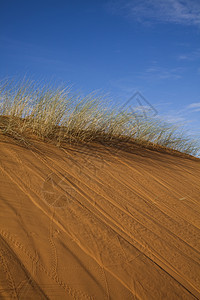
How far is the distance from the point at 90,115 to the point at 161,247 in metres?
3.32

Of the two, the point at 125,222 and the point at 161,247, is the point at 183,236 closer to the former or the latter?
the point at 161,247

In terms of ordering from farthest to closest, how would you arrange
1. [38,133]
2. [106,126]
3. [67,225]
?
[106,126] → [38,133] → [67,225]

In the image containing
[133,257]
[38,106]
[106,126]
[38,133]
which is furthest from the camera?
[106,126]

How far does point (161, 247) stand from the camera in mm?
2365

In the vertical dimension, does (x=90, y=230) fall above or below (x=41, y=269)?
above

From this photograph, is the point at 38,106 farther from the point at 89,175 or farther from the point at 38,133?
the point at 89,175

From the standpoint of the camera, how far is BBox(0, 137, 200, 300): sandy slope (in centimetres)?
177

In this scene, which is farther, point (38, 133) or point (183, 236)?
point (38, 133)

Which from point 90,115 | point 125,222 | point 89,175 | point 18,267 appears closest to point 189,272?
point 125,222

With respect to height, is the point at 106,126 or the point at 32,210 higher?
the point at 106,126

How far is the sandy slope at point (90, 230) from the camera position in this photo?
1.77 metres

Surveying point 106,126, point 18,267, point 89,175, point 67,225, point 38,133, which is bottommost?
point 18,267

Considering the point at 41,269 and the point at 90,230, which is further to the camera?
the point at 90,230

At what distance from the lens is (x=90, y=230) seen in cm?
231
